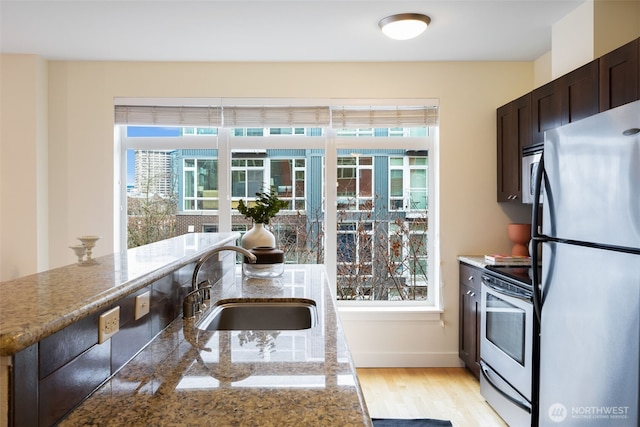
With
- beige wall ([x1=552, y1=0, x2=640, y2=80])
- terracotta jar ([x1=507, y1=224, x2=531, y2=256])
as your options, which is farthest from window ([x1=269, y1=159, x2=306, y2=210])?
beige wall ([x1=552, y1=0, x2=640, y2=80])

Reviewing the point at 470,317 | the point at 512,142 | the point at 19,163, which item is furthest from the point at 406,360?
the point at 19,163

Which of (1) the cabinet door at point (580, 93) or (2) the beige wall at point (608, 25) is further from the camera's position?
(2) the beige wall at point (608, 25)

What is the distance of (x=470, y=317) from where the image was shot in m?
3.33

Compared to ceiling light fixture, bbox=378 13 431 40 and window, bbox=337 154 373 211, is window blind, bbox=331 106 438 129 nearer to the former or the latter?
window, bbox=337 154 373 211

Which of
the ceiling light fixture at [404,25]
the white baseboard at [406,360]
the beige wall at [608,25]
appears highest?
the ceiling light fixture at [404,25]

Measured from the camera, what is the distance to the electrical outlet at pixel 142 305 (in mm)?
1184

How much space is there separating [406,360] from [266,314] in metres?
2.14

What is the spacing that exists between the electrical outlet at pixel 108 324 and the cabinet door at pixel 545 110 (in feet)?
8.84

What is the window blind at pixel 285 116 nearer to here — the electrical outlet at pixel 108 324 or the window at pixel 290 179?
the window at pixel 290 179

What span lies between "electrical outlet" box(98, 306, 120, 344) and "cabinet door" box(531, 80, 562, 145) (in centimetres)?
269

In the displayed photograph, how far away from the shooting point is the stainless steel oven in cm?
231

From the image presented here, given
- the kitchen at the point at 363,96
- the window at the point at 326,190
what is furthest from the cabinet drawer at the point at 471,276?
the window at the point at 326,190

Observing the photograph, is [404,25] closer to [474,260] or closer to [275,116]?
[275,116]

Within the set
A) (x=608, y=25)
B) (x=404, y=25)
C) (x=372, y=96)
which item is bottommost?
(x=372, y=96)
